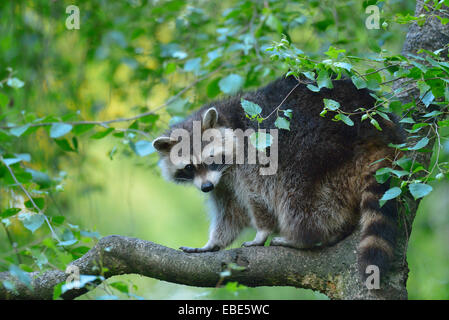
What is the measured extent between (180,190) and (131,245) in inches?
174

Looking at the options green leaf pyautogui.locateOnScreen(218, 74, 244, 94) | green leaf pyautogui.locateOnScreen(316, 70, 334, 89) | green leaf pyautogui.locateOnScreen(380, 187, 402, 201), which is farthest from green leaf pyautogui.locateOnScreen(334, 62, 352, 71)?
green leaf pyautogui.locateOnScreen(218, 74, 244, 94)

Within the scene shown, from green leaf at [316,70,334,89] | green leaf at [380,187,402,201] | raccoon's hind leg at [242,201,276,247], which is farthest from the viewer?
raccoon's hind leg at [242,201,276,247]

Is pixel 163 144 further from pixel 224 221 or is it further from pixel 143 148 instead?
pixel 224 221

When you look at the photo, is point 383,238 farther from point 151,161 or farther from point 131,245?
point 151,161

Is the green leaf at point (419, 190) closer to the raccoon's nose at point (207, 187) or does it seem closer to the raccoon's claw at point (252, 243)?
the raccoon's claw at point (252, 243)

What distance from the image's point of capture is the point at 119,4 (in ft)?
17.0

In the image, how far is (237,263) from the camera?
273 centimetres

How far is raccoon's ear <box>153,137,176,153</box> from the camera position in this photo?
362cm

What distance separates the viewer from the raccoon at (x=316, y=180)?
8.83 feet

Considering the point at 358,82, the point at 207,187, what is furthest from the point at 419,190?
the point at 207,187

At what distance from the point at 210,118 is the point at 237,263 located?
122 centimetres

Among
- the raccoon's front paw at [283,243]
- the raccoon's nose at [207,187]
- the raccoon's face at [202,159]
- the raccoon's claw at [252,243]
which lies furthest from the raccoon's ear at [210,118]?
the raccoon's front paw at [283,243]

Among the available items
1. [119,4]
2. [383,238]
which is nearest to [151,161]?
[119,4]

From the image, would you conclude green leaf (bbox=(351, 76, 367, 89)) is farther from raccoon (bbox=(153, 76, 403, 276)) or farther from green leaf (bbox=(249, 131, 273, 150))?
green leaf (bbox=(249, 131, 273, 150))
